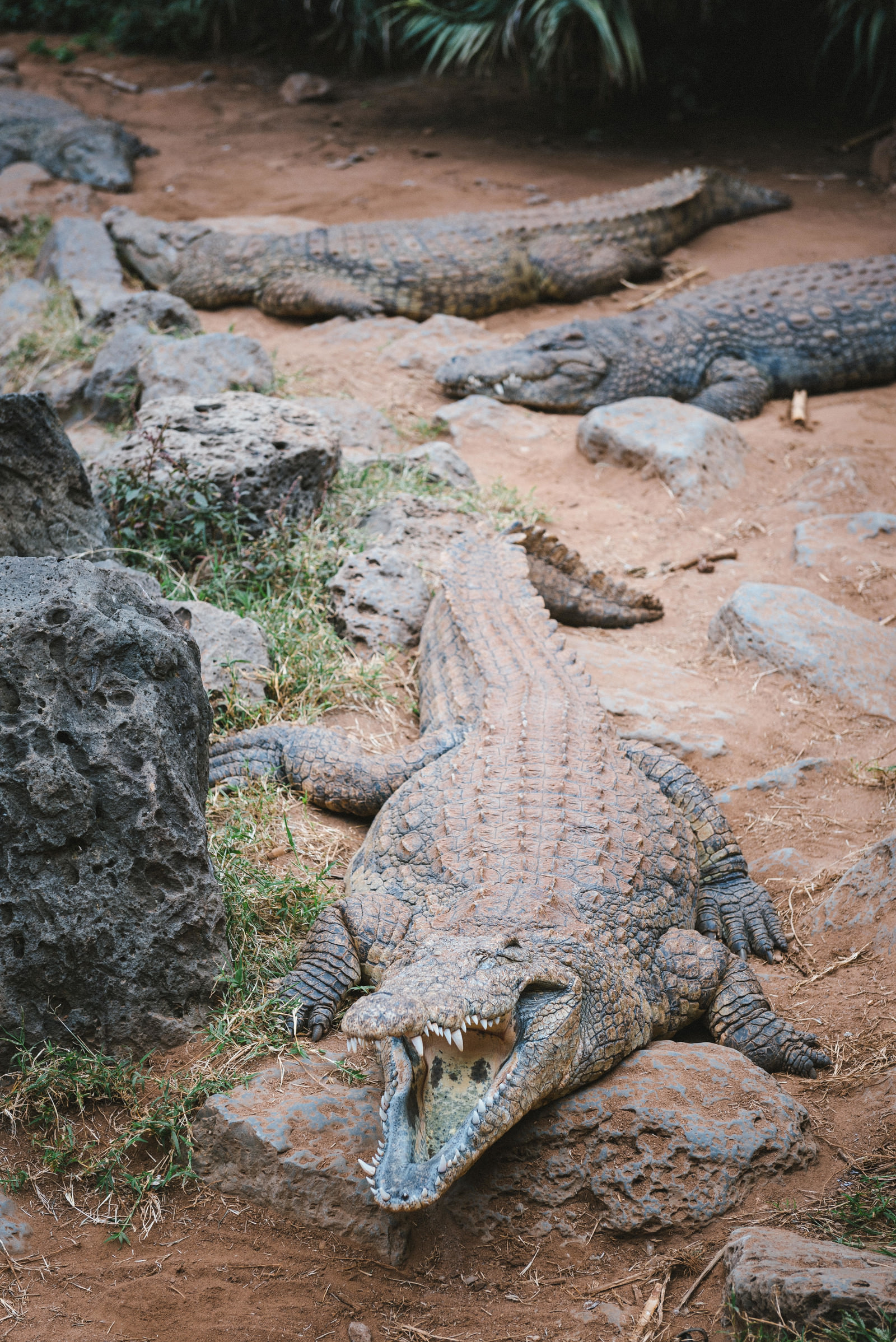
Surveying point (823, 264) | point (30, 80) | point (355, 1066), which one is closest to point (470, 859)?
point (355, 1066)

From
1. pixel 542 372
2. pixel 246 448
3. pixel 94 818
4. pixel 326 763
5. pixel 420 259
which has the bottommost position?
pixel 326 763

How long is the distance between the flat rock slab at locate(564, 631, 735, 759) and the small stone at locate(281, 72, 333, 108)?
11.1m

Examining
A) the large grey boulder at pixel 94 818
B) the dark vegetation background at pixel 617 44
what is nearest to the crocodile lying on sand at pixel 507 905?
the large grey boulder at pixel 94 818

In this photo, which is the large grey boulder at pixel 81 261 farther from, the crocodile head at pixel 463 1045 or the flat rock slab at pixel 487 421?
the crocodile head at pixel 463 1045

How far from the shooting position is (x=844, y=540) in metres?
5.39

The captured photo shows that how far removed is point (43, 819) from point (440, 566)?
2308 millimetres

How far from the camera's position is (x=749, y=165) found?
417 inches

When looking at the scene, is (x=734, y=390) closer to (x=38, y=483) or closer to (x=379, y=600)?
(x=379, y=600)

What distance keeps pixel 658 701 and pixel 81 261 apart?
6644 millimetres

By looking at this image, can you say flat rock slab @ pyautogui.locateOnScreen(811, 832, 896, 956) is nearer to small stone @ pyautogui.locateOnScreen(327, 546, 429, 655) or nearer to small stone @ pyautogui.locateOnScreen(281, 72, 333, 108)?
small stone @ pyautogui.locateOnScreen(327, 546, 429, 655)

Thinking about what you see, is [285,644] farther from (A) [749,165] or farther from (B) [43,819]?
(A) [749,165]

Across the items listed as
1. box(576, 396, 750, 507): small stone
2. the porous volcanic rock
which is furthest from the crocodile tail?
box(576, 396, 750, 507): small stone

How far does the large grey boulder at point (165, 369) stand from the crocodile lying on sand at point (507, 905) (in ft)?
7.99

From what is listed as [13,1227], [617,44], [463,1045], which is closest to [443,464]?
[463,1045]
